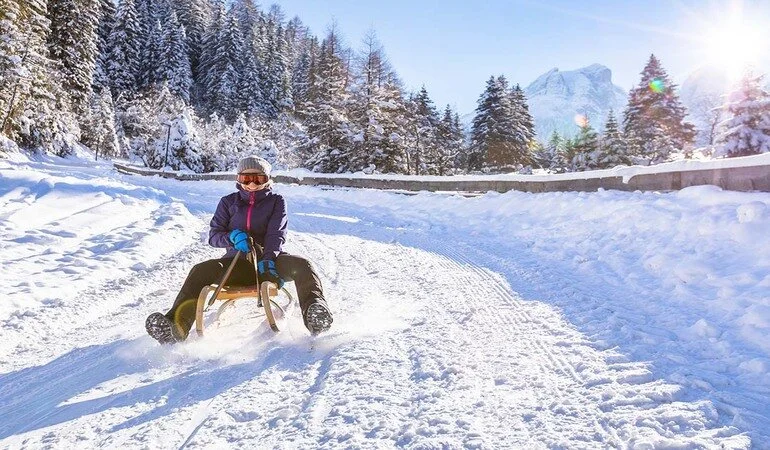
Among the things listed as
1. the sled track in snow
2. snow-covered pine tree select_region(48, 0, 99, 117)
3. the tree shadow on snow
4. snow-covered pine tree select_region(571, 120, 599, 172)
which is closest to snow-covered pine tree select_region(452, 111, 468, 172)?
snow-covered pine tree select_region(571, 120, 599, 172)

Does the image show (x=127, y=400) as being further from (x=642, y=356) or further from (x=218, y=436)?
(x=642, y=356)

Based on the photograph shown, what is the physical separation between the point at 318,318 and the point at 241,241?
999 mm

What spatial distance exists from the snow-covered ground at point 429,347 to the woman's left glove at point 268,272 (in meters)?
0.41

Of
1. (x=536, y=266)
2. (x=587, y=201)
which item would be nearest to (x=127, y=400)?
(x=536, y=266)

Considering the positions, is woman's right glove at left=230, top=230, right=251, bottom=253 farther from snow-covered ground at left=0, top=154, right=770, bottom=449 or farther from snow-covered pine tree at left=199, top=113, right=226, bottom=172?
snow-covered pine tree at left=199, top=113, right=226, bottom=172

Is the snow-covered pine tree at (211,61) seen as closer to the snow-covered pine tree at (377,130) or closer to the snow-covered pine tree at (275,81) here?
the snow-covered pine tree at (275,81)

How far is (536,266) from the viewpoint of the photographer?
6406 mm

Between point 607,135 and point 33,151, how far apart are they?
124 feet

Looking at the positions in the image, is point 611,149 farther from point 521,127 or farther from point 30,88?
point 30,88

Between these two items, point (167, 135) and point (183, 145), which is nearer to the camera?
point (167, 135)

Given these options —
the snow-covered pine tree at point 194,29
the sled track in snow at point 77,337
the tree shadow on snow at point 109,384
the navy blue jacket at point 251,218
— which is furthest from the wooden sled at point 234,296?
the snow-covered pine tree at point 194,29

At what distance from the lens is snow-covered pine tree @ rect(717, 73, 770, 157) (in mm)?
20406

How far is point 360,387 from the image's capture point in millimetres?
2881

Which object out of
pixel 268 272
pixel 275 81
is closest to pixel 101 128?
pixel 275 81
